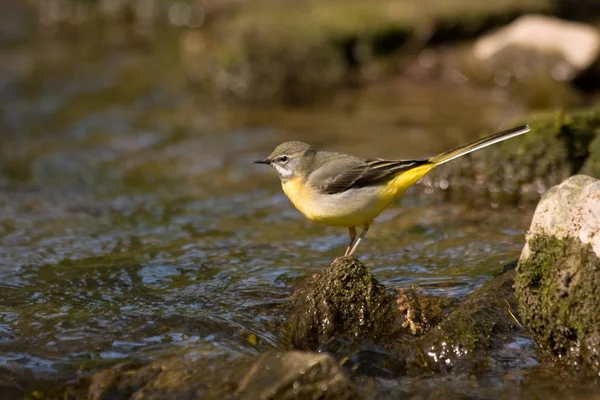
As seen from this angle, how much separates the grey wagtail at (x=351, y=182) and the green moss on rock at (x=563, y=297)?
1456 mm

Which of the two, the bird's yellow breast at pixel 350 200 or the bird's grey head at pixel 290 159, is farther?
the bird's grey head at pixel 290 159

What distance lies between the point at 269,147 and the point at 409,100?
11.9 ft

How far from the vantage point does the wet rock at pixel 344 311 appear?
253 inches

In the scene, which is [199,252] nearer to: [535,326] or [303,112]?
[535,326]

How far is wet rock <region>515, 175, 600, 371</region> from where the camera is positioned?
568 centimetres

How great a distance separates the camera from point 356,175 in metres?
7.44

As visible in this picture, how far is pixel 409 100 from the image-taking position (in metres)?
16.2

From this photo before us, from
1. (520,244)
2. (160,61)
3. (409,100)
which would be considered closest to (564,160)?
(520,244)

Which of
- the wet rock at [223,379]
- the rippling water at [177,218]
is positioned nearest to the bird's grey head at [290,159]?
the rippling water at [177,218]

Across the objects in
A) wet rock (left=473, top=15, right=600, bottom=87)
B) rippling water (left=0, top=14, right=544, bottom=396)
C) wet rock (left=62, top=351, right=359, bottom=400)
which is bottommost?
wet rock (left=62, top=351, right=359, bottom=400)

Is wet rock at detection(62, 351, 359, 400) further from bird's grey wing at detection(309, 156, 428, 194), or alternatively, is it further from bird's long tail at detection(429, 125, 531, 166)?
bird's long tail at detection(429, 125, 531, 166)

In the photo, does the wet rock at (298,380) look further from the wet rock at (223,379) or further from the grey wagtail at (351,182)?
the grey wagtail at (351,182)

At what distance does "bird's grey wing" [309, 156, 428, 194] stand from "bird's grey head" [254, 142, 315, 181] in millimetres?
221

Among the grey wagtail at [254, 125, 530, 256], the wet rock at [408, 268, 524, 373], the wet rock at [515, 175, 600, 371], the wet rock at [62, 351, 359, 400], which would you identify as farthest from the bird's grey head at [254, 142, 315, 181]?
the wet rock at [515, 175, 600, 371]
